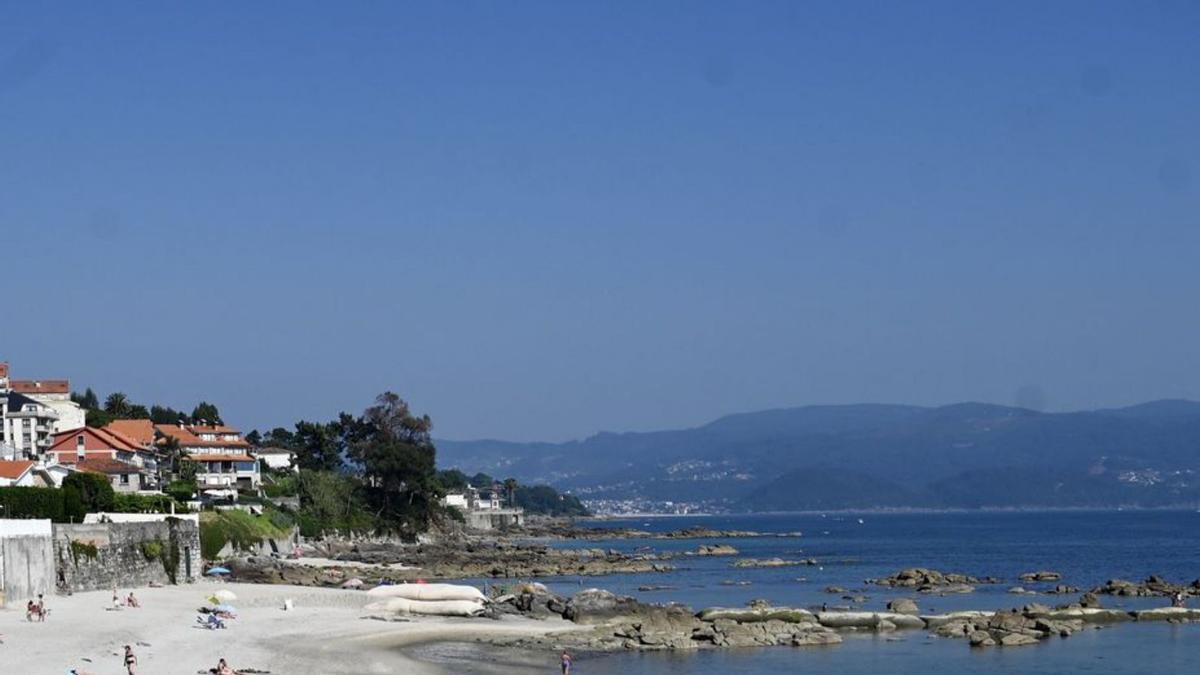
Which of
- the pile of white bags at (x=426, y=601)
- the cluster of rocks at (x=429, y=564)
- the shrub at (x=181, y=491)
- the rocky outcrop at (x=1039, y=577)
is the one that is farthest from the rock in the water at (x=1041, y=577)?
the shrub at (x=181, y=491)

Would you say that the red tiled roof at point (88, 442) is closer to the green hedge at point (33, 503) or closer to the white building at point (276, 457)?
the green hedge at point (33, 503)

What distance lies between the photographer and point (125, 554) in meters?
66.4

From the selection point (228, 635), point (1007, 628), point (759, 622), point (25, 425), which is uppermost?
point (25, 425)

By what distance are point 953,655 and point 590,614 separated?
15237 mm

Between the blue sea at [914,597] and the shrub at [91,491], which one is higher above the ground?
the shrub at [91,491]

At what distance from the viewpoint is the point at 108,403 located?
150 metres

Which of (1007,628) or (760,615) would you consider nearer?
(1007,628)

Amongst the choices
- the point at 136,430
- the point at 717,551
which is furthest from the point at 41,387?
the point at 717,551

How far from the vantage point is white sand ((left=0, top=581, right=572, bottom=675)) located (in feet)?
148

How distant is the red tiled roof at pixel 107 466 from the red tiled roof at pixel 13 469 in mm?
24602

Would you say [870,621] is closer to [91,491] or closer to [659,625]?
[659,625]

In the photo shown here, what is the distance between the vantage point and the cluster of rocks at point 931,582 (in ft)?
275

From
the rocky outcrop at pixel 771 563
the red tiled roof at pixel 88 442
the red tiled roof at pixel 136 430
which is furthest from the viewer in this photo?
the red tiled roof at pixel 136 430

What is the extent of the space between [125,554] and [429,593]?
13.1 metres
